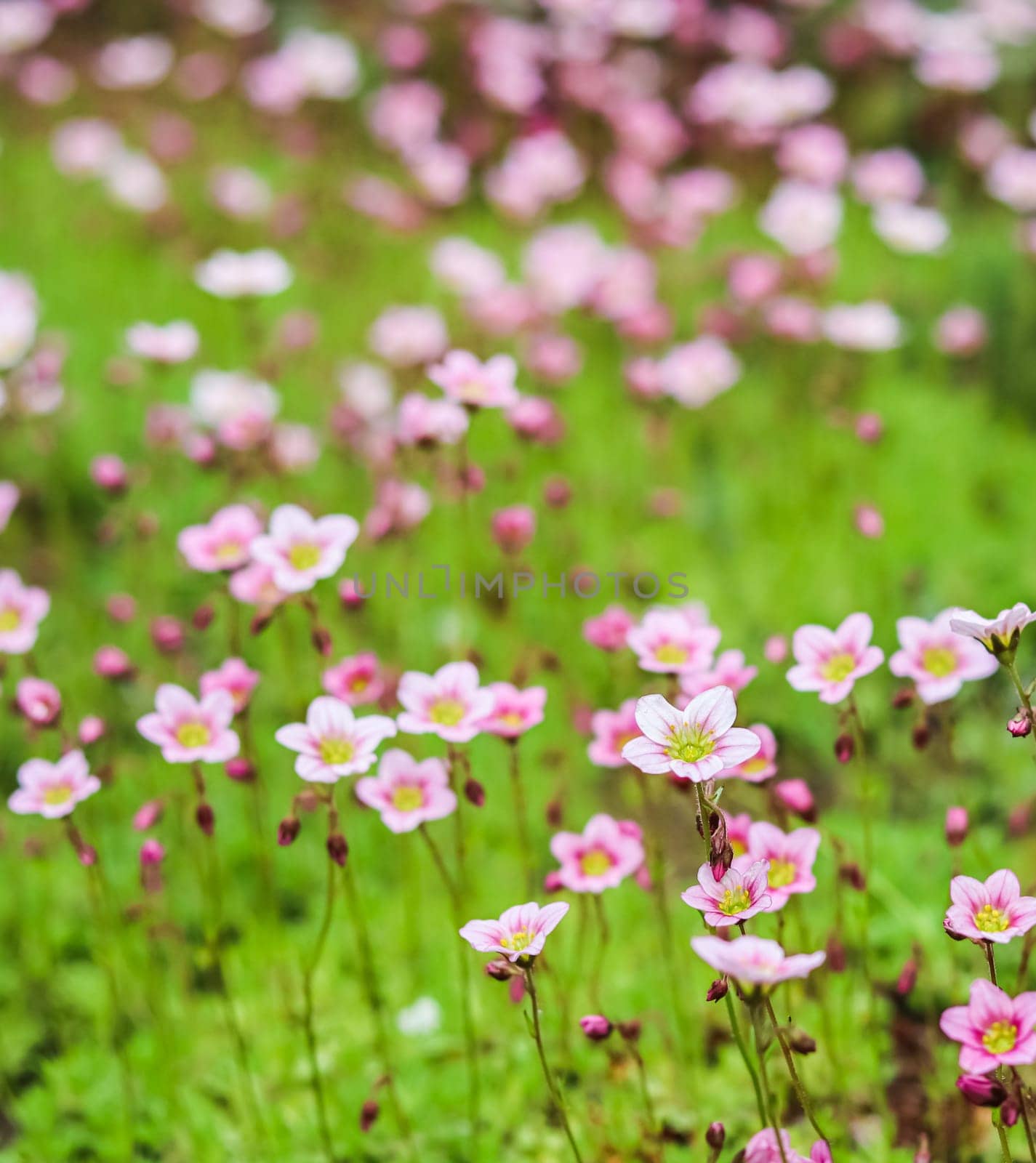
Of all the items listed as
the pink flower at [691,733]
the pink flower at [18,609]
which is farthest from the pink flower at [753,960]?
the pink flower at [18,609]

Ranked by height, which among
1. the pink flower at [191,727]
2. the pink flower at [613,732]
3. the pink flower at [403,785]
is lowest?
the pink flower at [613,732]

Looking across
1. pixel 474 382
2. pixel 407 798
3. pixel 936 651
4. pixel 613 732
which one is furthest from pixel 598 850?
pixel 474 382

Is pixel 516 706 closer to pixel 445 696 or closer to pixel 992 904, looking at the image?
pixel 445 696

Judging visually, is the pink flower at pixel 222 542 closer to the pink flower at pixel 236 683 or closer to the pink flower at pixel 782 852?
the pink flower at pixel 236 683

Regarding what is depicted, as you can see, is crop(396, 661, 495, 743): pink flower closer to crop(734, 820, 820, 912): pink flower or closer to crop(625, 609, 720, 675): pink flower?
crop(625, 609, 720, 675): pink flower

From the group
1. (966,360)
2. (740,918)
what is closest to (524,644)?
(740,918)

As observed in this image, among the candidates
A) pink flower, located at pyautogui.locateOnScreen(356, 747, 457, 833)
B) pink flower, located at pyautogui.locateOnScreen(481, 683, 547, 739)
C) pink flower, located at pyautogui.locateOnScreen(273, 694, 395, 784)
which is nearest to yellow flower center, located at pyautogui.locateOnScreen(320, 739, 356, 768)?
pink flower, located at pyautogui.locateOnScreen(273, 694, 395, 784)

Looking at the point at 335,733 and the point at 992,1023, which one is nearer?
the point at 992,1023
